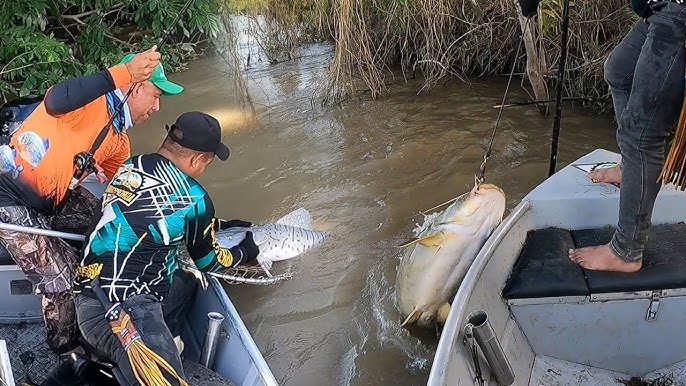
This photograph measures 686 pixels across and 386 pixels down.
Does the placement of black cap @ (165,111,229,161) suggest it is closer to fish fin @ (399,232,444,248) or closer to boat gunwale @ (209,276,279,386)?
boat gunwale @ (209,276,279,386)

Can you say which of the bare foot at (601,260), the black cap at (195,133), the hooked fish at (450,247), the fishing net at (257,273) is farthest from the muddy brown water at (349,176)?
the black cap at (195,133)

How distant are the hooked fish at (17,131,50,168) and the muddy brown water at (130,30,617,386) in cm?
175

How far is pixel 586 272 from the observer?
305 centimetres

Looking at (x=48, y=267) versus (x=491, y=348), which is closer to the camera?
(x=491, y=348)

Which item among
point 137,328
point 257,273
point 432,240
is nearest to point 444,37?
point 257,273

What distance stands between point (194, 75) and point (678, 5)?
764 cm

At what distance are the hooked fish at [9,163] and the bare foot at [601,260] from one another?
268 cm

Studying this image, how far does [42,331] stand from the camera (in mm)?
3879

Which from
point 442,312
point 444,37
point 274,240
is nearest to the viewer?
point 442,312

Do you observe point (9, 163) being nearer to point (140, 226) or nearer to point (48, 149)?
point (48, 149)

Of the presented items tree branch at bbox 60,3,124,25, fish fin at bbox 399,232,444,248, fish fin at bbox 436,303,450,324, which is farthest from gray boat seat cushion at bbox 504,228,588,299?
tree branch at bbox 60,3,124,25

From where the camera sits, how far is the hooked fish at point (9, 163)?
323 cm

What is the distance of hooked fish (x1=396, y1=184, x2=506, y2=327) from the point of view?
3568 mm

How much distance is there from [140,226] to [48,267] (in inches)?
32.2
